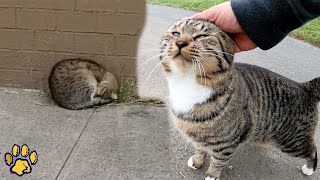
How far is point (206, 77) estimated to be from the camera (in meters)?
2.56

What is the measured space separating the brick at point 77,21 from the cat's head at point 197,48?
1.56 m

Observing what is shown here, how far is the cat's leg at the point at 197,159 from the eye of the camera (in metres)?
3.19

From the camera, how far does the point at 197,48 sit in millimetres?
2426

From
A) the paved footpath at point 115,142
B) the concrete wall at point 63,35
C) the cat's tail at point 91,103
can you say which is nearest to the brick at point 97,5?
the concrete wall at point 63,35

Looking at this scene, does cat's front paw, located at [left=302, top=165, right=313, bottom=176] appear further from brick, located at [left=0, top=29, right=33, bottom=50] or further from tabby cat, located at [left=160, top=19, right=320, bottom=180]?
brick, located at [left=0, top=29, right=33, bottom=50]

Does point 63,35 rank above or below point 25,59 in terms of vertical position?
above

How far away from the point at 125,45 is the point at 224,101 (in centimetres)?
162

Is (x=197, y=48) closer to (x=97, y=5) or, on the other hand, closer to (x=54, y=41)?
(x=97, y=5)

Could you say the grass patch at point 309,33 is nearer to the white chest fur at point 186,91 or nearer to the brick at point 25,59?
the brick at point 25,59

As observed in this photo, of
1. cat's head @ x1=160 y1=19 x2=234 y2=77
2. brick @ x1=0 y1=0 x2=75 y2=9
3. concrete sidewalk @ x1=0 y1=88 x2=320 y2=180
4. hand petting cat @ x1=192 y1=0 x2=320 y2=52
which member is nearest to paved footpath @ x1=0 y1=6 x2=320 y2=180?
concrete sidewalk @ x1=0 y1=88 x2=320 y2=180

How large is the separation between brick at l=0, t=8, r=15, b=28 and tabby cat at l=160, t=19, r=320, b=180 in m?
1.99

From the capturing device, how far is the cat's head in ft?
7.97

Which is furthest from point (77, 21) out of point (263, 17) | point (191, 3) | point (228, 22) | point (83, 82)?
point (263, 17)

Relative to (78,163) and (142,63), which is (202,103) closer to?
(78,163)
